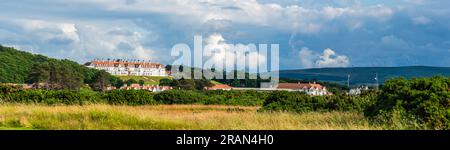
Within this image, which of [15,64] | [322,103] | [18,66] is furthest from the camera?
[15,64]

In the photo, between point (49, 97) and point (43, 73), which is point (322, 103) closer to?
point (49, 97)

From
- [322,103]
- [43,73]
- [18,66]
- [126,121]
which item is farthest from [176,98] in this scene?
[18,66]

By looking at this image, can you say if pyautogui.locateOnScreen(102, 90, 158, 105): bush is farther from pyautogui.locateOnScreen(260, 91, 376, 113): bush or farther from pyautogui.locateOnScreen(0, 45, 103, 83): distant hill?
pyautogui.locateOnScreen(0, 45, 103, 83): distant hill

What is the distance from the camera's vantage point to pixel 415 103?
17078mm

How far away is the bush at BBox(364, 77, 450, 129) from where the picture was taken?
638 inches

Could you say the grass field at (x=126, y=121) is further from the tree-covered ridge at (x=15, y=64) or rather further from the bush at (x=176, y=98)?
the tree-covered ridge at (x=15, y=64)

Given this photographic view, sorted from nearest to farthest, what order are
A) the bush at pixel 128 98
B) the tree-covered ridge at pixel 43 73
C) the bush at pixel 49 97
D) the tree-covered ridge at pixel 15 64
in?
the bush at pixel 49 97
the bush at pixel 128 98
the tree-covered ridge at pixel 43 73
the tree-covered ridge at pixel 15 64

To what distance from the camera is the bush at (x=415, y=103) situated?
1620 cm

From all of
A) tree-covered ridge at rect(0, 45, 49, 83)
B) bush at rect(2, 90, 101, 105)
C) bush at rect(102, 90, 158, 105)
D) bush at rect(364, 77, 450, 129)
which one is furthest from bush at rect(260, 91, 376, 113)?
tree-covered ridge at rect(0, 45, 49, 83)

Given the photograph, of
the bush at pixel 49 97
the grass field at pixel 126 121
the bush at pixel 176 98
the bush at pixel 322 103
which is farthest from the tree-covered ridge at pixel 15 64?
the grass field at pixel 126 121
